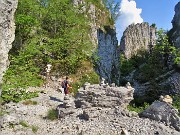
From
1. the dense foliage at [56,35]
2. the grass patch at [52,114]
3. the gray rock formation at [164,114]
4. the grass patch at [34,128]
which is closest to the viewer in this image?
the grass patch at [34,128]

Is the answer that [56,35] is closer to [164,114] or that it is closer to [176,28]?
[164,114]

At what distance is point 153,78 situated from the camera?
50.6 m

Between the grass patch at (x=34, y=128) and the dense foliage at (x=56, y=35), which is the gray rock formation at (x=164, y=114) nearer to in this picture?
the grass patch at (x=34, y=128)

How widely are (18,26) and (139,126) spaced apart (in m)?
20.3

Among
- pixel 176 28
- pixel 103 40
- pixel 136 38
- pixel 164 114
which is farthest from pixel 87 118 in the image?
pixel 136 38

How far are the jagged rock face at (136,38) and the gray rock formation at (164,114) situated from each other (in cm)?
5370

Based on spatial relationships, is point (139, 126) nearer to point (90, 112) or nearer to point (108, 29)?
point (90, 112)

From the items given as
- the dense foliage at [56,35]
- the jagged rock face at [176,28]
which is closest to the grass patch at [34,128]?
the dense foliage at [56,35]

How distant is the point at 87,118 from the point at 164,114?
5.42 m

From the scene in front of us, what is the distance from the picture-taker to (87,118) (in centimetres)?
2317

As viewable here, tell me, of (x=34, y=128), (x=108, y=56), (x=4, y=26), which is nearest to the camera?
(x=4, y=26)

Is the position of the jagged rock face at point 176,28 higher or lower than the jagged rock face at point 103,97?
higher

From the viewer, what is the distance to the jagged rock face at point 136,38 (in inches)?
3110

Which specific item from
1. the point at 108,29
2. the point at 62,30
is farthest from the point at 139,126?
the point at 108,29
